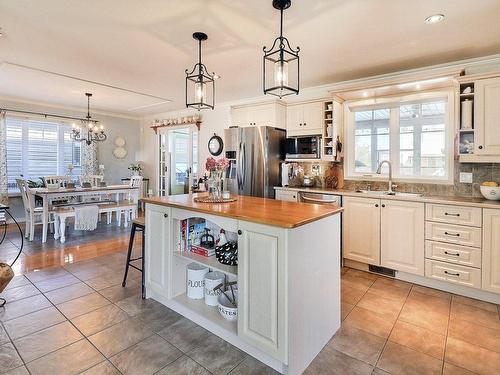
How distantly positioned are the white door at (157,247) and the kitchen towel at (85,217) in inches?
104

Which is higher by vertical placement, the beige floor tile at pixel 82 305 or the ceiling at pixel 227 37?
the ceiling at pixel 227 37

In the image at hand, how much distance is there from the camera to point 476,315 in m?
2.37

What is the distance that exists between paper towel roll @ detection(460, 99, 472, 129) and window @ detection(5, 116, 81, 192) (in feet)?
23.5

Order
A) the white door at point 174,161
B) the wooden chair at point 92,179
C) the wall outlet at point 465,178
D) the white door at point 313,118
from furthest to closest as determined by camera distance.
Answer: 1. the white door at point 174,161
2. the wooden chair at point 92,179
3. the white door at point 313,118
4. the wall outlet at point 465,178

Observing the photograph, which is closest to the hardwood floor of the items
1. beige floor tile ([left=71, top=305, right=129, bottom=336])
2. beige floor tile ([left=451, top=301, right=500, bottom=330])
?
beige floor tile ([left=71, top=305, right=129, bottom=336])

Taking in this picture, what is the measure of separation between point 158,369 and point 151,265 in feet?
3.09

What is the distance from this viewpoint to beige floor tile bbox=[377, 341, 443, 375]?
1712 millimetres

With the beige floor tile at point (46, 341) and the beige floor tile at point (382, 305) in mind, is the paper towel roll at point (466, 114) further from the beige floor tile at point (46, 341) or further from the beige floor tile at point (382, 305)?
the beige floor tile at point (46, 341)

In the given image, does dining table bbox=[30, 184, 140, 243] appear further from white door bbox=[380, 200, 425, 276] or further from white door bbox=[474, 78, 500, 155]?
white door bbox=[474, 78, 500, 155]

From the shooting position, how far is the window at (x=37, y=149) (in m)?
5.50

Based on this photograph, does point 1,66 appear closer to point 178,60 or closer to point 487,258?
point 178,60

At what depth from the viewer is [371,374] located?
1.69 m

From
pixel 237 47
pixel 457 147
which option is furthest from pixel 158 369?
pixel 457 147

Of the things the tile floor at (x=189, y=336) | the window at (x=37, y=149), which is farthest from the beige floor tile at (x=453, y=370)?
the window at (x=37, y=149)
